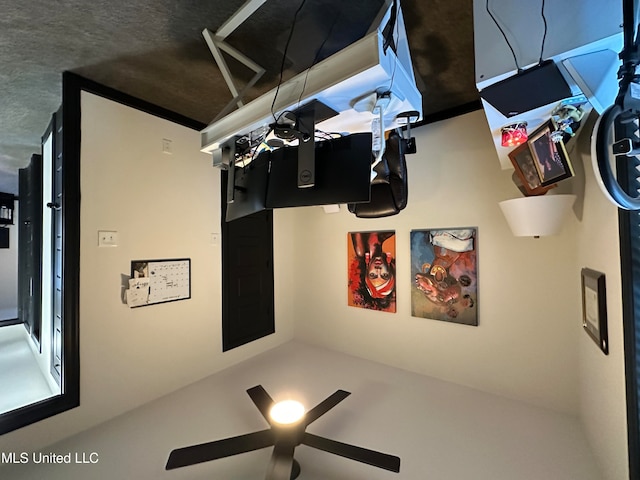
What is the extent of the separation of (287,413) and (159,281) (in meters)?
1.51

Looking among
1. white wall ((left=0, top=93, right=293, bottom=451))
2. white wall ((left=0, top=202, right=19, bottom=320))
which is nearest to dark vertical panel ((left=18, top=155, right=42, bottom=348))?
white wall ((left=0, top=93, right=293, bottom=451))

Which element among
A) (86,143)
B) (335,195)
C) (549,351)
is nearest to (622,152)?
(335,195)

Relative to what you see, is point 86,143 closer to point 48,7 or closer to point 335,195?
point 48,7

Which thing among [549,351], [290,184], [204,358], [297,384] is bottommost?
[297,384]

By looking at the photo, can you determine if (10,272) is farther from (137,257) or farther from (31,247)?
(137,257)

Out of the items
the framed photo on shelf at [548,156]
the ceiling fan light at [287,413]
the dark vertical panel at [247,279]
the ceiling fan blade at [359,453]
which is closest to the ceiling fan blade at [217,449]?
the ceiling fan light at [287,413]

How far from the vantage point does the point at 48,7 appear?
1.30 metres

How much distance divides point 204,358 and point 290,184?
2.01m

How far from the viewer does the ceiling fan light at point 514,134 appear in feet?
4.63

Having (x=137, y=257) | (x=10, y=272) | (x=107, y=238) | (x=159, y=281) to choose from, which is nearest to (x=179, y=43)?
(x=107, y=238)

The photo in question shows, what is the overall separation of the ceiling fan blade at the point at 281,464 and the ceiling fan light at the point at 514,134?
6.57 feet

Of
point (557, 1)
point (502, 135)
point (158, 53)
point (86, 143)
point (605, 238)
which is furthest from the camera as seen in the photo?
point (86, 143)

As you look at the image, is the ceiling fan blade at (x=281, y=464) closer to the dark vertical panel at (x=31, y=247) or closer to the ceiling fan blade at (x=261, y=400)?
the ceiling fan blade at (x=261, y=400)

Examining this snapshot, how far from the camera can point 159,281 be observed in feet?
7.20
